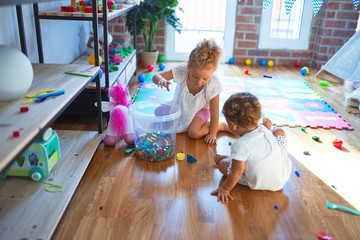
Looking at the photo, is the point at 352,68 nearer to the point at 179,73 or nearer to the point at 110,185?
the point at 179,73

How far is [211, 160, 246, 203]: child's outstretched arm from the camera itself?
1.52 meters

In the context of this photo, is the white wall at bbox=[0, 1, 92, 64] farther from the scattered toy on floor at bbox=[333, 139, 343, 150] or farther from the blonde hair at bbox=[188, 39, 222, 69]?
the scattered toy on floor at bbox=[333, 139, 343, 150]

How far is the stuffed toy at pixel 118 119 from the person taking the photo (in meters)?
1.96

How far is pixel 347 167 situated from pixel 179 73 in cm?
106

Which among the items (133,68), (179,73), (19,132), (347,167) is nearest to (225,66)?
(133,68)

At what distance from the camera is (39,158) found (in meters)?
1.55

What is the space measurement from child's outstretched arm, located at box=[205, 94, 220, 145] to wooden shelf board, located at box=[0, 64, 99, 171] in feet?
2.29

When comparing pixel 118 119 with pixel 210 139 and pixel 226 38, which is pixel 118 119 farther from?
pixel 226 38

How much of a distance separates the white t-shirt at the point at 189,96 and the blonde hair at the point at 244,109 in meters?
0.57

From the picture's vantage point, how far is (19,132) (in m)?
1.02

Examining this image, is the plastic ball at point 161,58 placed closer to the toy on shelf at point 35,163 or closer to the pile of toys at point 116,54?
the pile of toys at point 116,54

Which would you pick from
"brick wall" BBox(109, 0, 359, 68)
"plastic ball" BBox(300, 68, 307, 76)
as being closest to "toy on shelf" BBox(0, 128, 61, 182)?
"brick wall" BBox(109, 0, 359, 68)

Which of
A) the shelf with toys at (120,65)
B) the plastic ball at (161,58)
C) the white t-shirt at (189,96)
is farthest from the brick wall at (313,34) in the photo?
the white t-shirt at (189,96)

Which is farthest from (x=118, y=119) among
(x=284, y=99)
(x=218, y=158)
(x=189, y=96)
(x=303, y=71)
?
(x=303, y=71)
